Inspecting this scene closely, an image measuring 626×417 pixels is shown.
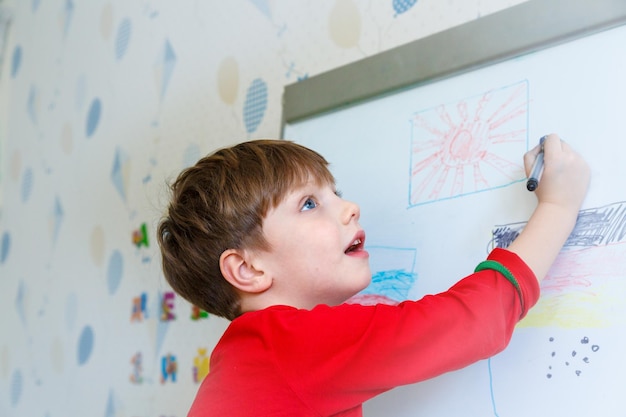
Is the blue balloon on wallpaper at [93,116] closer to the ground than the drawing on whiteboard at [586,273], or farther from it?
farther from it

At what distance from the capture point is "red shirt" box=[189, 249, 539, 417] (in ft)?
2.11

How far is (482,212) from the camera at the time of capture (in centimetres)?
80

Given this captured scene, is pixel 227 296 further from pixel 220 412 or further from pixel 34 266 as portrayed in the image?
pixel 34 266

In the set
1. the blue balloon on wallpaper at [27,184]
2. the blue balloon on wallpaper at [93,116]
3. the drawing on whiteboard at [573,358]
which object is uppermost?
the blue balloon on wallpaper at [93,116]

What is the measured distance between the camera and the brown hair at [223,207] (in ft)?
2.63

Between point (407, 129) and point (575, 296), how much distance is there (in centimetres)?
31

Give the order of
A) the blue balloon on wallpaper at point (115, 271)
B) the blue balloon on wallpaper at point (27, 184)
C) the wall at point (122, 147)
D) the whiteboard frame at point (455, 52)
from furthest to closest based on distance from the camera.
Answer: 1. the blue balloon on wallpaper at point (27, 184)
2. the blue balloon on wallpaper at point (115, 271)
3. the wall at point (122, 147)
4. the whiteboard frame at point (455, 52)

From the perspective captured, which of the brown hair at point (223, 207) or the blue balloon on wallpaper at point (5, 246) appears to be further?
the blue balloon on wallpaper at point (5, 246)

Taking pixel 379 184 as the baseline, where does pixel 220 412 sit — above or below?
below

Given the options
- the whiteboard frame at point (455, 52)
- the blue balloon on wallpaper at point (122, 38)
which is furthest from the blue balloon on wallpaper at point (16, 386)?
the whiteboard frame at point (455, 52)

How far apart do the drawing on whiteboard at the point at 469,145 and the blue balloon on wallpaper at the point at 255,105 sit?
37 cm

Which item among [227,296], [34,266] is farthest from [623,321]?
[34,266]

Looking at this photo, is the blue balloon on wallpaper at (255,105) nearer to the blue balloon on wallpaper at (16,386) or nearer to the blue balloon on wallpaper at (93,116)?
the blue balloon on wallpaper at (93,116)

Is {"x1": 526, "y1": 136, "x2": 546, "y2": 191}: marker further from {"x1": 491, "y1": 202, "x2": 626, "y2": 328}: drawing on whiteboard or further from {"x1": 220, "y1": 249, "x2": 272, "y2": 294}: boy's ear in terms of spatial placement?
{"x1": 220, "y1": 249, "x2": 272, "y2": 294}: boy's ear
